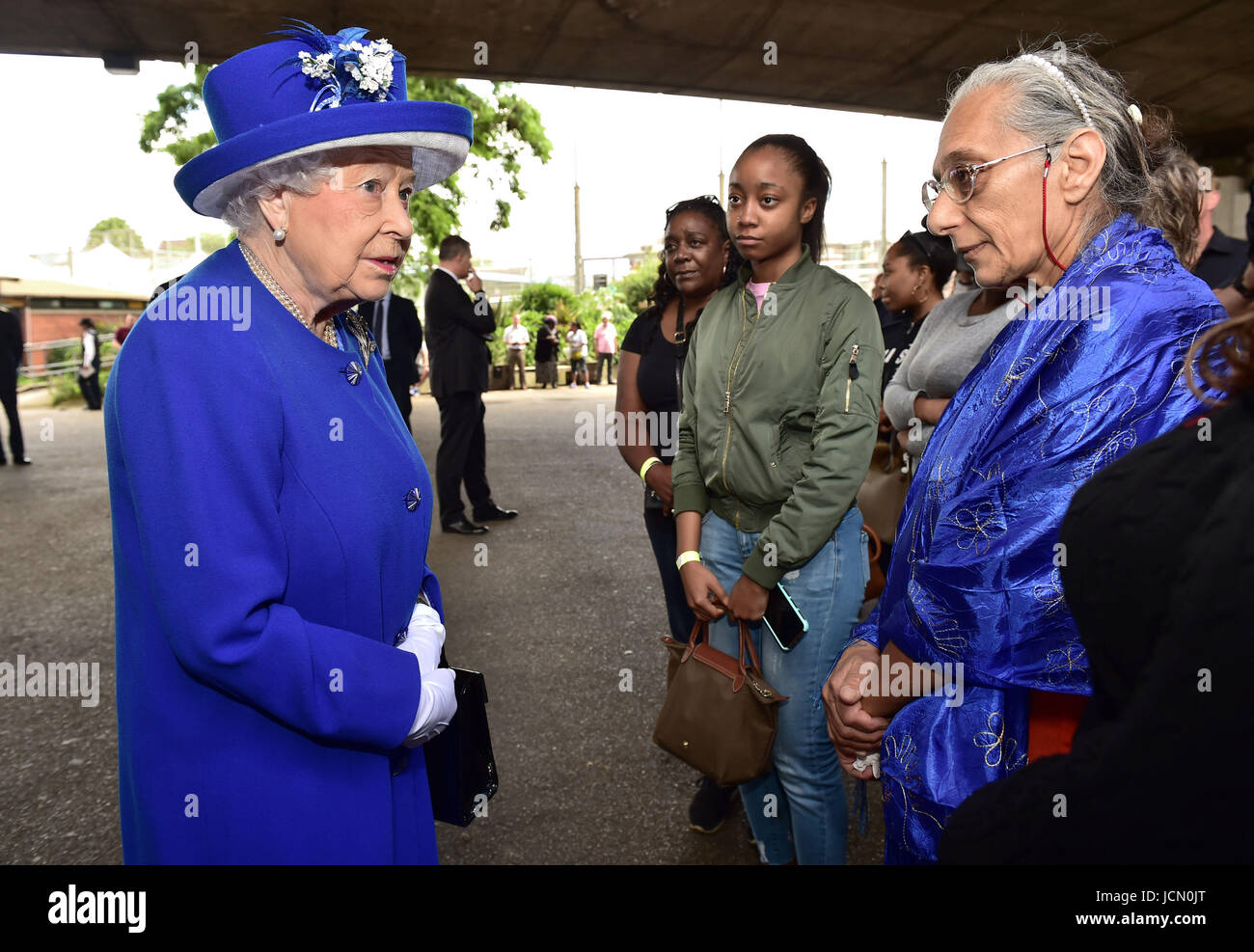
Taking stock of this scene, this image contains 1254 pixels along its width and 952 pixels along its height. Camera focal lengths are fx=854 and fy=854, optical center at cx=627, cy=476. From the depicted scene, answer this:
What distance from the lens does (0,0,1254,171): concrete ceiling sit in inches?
295

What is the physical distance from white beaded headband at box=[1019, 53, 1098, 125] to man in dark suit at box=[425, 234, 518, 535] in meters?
5.96

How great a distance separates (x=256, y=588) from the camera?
1.25 meters

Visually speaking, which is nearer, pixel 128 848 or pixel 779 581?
pixel 128 848

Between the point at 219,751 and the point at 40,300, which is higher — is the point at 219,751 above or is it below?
below

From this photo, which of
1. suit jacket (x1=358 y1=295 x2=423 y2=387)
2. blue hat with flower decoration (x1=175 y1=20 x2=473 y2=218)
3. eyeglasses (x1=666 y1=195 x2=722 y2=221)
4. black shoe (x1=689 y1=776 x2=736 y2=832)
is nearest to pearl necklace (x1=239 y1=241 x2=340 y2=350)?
blue hat with flower decoration (x1=175 y1=20 x2=473 y2=218)

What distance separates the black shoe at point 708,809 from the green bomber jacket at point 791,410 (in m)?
1.00

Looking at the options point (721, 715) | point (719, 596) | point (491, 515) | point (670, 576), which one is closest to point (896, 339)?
point (670, 576)

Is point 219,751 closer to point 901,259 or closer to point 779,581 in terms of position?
point 779,581

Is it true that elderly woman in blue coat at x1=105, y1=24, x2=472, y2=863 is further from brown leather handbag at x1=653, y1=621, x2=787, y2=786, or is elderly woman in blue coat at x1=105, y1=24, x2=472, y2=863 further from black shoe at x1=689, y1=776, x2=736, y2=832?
black shoe at x1=689, y1=776, x2=736, y2=832

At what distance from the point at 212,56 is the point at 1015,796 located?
9840 mm
